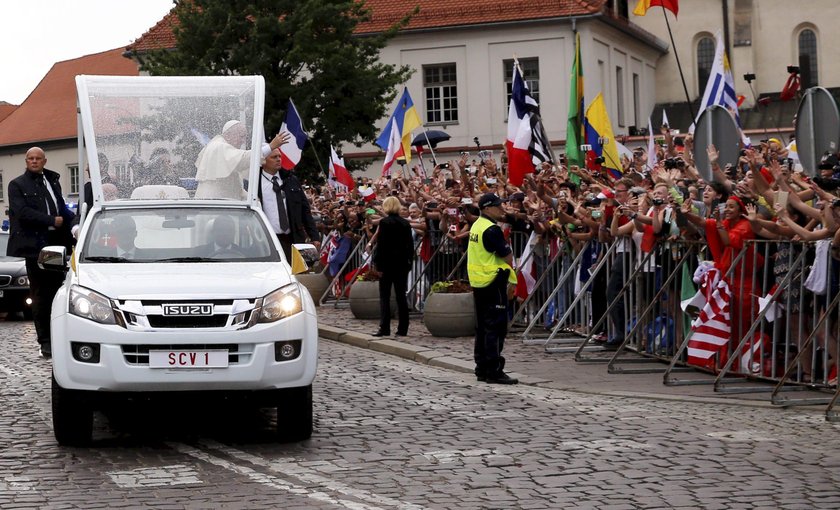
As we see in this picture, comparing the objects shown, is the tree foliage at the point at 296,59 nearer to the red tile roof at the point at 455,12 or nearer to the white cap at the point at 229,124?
the red tile roof at the point at 455,12

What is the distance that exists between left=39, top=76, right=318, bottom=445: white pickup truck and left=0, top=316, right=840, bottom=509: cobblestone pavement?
0.45 m

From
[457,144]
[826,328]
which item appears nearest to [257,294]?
[826,328]

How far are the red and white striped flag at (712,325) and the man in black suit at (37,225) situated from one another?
6.83 m

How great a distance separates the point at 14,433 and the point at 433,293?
8.06m

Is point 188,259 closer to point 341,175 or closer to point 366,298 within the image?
point 366,298

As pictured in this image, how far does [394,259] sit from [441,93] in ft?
124

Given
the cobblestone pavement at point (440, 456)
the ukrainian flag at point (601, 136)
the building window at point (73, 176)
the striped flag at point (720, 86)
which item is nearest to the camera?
the cobblestone pavement at point (440, 456)

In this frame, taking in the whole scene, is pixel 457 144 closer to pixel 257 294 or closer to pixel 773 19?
pixel 773 19

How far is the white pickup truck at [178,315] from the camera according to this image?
919cm

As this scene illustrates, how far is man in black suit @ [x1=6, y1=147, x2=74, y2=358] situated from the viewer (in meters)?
14.8

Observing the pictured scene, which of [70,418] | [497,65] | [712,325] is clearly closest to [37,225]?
[70,418]

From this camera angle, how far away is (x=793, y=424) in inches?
412

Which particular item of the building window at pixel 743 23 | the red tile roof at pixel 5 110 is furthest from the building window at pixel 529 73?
the red tile roof at pixel 5 110

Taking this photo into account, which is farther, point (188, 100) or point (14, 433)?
point (188, 100)
